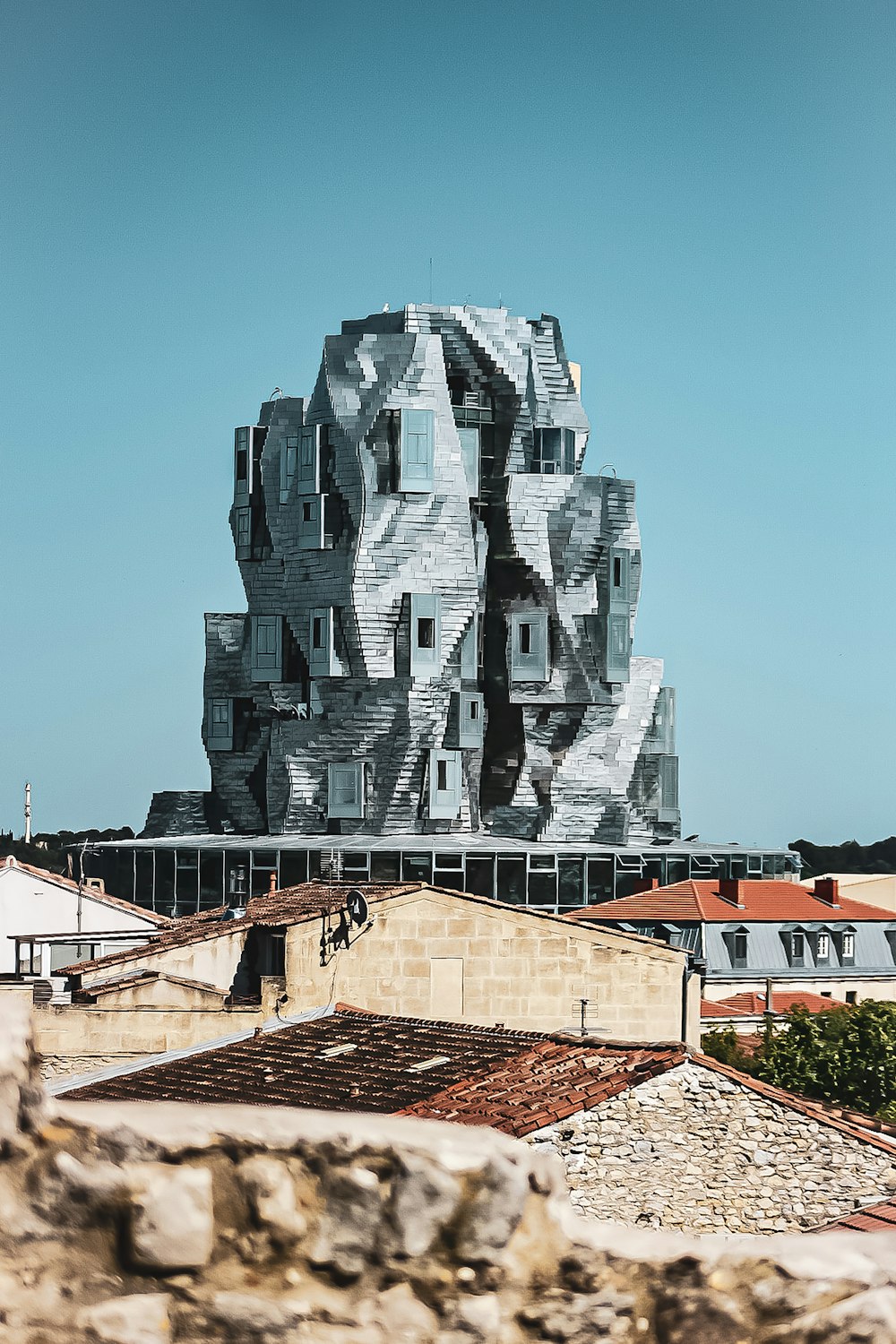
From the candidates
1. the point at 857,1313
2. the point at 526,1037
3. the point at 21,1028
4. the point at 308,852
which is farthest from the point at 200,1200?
the point at 308,852

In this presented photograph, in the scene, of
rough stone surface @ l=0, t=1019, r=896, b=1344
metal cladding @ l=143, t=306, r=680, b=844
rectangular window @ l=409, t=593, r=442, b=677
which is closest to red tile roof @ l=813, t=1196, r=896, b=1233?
rough stone surface @ l=0, t=1019, r=896, b=1344

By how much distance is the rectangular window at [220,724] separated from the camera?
2694 inches

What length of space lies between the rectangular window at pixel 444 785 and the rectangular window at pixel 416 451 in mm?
9431

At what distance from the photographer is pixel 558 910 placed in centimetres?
6122

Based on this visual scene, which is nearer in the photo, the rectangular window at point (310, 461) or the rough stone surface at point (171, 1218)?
the rough stone surface at point (171, 1218)

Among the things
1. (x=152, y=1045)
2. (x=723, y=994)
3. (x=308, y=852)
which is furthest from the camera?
(x=308, y=852)

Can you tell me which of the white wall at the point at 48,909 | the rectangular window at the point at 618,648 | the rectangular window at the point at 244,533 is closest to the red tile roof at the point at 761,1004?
the white wall at the point at 48,909

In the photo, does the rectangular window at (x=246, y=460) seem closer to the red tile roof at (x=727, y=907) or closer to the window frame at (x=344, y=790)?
the window frame at (x=344, y=790)

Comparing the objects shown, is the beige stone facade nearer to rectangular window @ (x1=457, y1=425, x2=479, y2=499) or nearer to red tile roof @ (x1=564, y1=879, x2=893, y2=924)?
red tile roof @ (x1=564, y1=879, x2=893, y2=924)

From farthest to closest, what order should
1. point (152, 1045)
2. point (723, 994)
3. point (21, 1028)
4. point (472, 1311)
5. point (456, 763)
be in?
point (456, 763) → point (723, 994) → point (152, 1045) → point (472, 1311) → point (21, 1028)

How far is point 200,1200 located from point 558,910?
58.7 m

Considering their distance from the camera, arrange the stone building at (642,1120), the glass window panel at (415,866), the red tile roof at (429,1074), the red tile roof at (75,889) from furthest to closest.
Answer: the glass window panel at (415,866) → the red tile roof at (75,889) → the red tile roof at (429,1074) → the stone building at (642,1120)

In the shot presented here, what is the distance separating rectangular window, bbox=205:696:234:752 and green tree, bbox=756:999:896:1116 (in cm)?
3613

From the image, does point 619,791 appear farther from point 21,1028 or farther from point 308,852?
point 21,1028
